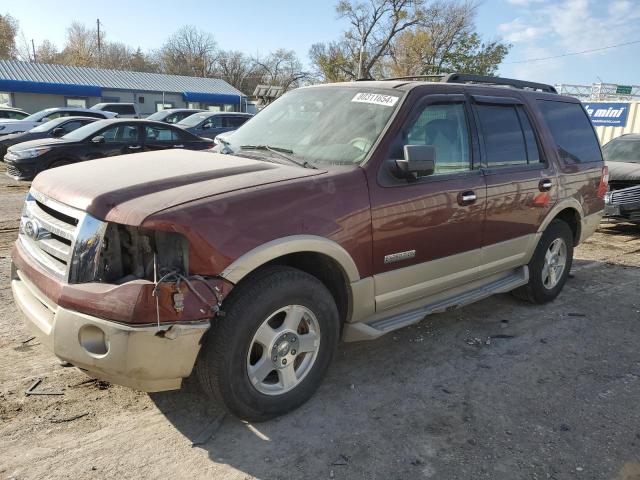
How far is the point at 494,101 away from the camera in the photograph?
14.1ft

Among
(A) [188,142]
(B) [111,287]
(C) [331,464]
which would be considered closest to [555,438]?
(C) [331,464]

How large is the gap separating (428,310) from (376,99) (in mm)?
1584

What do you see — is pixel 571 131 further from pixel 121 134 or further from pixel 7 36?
pixel 7 36

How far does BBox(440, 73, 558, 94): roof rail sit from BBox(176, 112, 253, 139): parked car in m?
11.7

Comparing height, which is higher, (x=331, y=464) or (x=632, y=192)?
(x=632, y=192)

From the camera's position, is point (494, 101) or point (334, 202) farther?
point (494, 101)

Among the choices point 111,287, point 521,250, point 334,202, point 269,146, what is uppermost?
point 269,146

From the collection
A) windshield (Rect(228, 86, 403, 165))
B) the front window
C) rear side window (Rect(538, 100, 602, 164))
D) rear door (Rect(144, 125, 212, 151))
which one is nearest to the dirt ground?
windshield (Rect(228, 86, 403, 165))

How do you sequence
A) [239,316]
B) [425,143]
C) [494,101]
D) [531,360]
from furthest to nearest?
[494,101], [531,360], [425,143], [239,316]

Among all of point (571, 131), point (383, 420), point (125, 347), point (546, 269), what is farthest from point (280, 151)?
point (571, 131)

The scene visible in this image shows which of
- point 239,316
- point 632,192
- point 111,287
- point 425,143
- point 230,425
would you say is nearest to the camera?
point 111,287

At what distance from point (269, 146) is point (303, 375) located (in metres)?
1.68

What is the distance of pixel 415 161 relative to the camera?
320cm

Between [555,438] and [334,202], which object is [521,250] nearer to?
[555,438]
